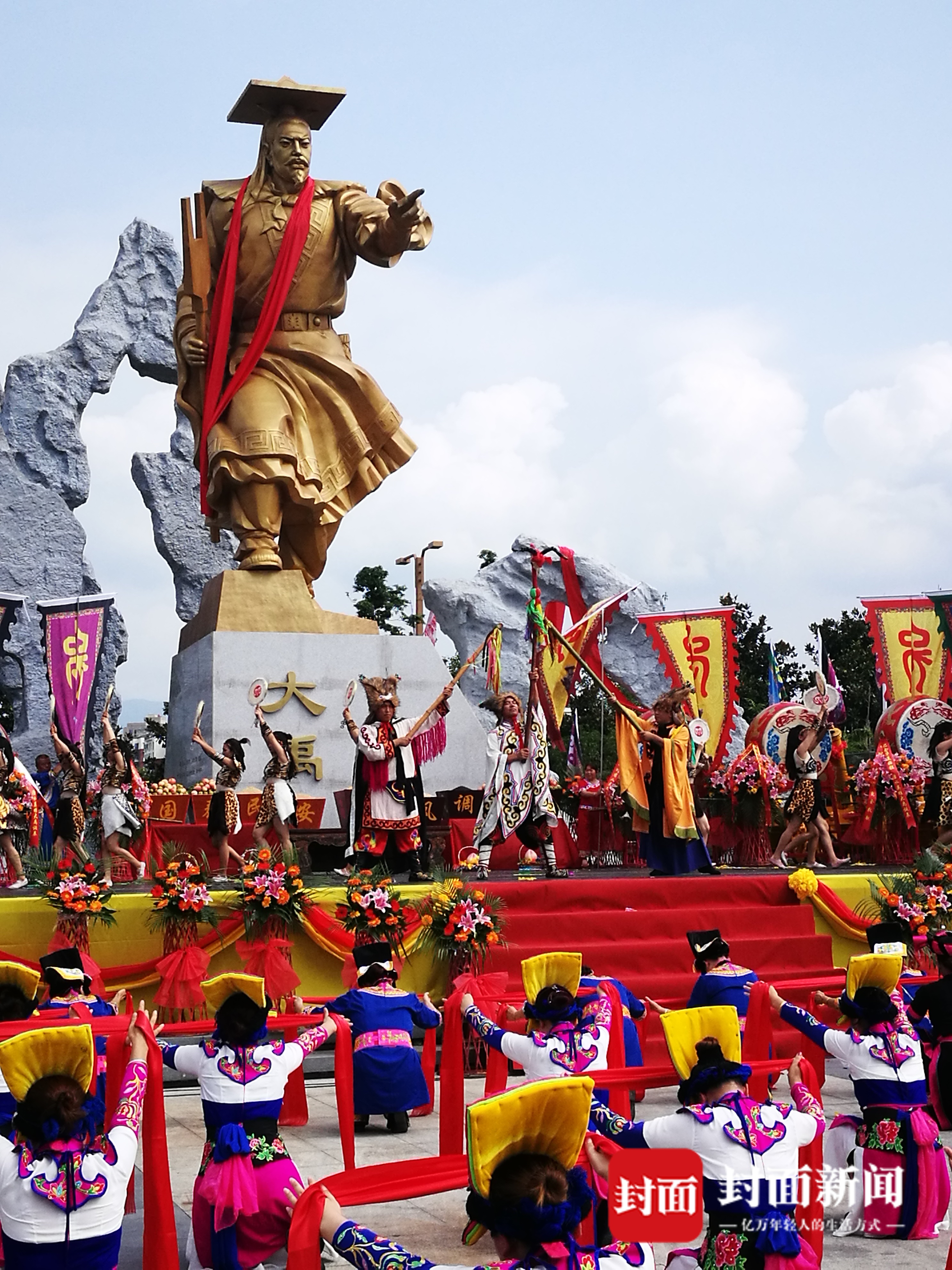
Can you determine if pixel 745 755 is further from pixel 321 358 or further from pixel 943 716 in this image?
pixel 321 358

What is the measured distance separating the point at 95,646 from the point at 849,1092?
27.1 ft

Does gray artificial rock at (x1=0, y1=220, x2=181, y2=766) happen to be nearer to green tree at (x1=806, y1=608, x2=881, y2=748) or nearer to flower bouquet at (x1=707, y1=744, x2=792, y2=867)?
green tree at (x1=806, y1=608, x2=881, y2=748)

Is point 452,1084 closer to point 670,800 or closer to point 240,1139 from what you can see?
point 240,1139

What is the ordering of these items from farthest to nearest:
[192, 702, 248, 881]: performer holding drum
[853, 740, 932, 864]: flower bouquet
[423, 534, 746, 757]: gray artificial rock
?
[423, 534, 746, 757]: gray artificial rock < [853, 740, 932, 864]: flower bouquet < [192, 702, 248, 881]: performer holding drum

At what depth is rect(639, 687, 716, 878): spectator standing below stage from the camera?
10.8m

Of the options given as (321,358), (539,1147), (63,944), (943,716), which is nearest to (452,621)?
(321,358)

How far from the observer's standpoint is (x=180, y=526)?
3575cm

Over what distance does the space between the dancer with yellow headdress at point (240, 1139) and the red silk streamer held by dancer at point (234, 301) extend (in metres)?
10.7

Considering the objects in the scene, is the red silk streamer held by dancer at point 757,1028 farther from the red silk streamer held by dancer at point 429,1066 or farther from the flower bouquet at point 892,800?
the flower bouquet at point 892,800

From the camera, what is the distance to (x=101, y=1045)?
5391 mm

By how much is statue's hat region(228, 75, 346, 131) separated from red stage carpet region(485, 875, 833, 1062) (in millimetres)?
8652

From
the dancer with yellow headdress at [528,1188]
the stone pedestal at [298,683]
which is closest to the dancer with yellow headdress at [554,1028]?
the dancer with yellow headdress at [528,1188]

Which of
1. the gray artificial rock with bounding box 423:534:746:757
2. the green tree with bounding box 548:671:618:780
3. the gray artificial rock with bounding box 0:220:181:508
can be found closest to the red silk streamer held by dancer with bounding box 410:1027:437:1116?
the green tree with bounding box 548:671:618:780

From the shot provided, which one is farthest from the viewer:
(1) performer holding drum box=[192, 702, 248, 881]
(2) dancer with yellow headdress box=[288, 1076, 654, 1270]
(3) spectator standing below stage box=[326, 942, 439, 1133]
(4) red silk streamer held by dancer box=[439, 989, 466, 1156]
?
(1) performer holding drum box=[192, 702, 248, 881]
